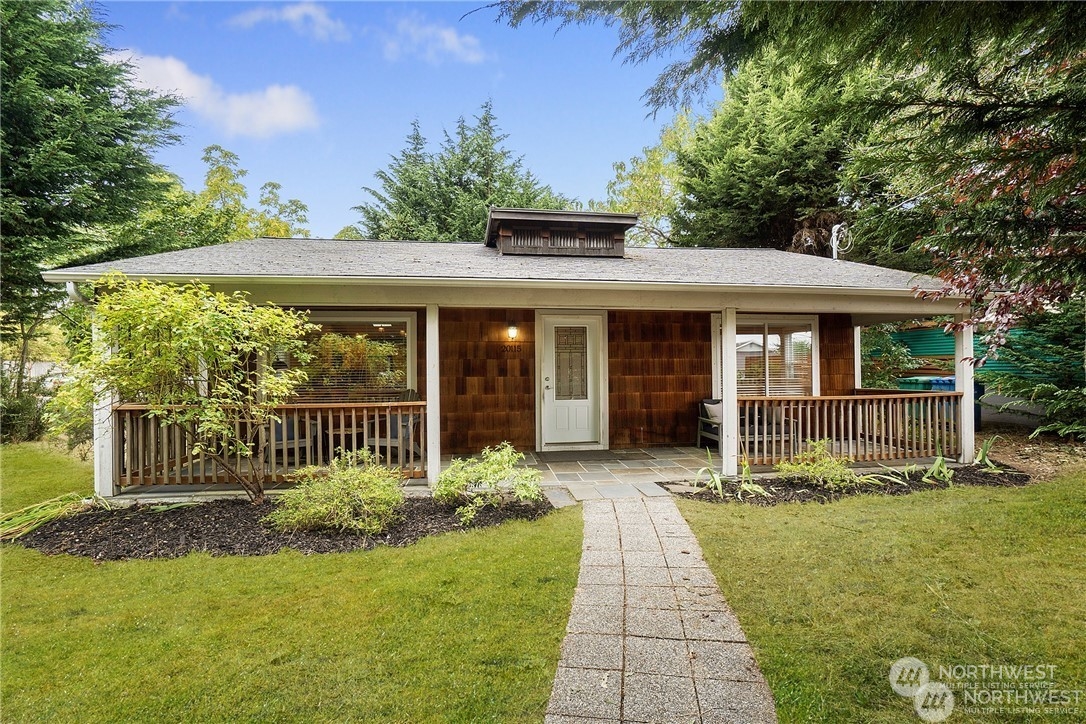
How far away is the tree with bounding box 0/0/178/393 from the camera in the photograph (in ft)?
27.8

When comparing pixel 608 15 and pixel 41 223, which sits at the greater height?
pixel 41 223

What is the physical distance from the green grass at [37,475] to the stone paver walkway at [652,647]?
19.7 feet

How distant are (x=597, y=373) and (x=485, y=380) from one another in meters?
1.77

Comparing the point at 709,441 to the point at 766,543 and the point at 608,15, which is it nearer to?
the point at 766,543

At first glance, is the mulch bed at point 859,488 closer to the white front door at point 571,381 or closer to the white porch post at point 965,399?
the white porch post at point 965,399

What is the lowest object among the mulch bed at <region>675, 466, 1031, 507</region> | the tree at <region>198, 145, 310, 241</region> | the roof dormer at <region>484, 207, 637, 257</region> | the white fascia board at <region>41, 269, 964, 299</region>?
the mulch bed at <region>675, 466, 1031, 507</region>

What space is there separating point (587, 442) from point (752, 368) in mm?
2856

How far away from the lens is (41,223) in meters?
8.93

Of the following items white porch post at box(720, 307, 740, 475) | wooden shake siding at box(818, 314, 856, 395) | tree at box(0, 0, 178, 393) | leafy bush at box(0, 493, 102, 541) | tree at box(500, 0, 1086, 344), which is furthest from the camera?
tree at box(0, 0, 178, 393)

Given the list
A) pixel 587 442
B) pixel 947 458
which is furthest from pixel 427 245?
pixel 947 458

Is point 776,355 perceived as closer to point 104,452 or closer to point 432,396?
point 432,396

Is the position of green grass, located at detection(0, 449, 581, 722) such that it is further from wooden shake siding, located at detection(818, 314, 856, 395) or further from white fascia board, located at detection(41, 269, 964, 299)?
wooden shake siding, located at detection(818, 314, 856, 395)

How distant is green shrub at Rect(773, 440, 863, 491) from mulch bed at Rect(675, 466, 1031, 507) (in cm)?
8

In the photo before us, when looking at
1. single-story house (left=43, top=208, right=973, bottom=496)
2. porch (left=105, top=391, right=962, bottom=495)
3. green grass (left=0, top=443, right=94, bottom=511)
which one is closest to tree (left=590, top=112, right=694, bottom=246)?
single-story house (left=43, top=208, right=973, bottom=496)
